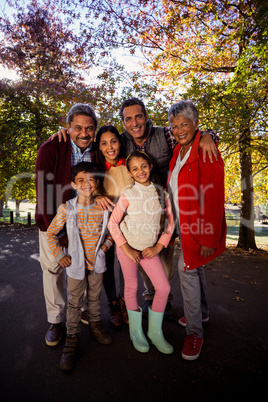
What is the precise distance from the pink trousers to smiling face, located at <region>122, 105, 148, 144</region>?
1431 millimetres

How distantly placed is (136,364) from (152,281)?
2.54ft

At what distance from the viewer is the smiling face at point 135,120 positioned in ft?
9.55

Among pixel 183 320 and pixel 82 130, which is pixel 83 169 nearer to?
pixel 82 130

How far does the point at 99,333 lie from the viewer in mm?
2629

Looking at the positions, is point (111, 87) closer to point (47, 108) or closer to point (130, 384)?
point (47, 108)

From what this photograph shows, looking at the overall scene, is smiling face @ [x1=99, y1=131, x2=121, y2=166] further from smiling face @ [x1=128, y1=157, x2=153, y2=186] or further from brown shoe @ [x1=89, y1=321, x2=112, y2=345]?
brown shoe @ [x1=89, y1=321, x2=112, y2=345]

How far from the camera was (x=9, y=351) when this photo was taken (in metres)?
2.46

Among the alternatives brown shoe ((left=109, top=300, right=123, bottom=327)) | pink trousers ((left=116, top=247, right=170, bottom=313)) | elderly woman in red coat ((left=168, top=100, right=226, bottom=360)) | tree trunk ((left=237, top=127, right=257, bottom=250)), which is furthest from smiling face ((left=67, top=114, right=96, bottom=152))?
tree trunk ((left=237, top=127, right=257, bottom=250))

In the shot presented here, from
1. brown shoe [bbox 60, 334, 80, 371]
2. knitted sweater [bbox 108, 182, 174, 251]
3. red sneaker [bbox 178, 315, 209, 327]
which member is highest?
knitted sweater [bbox 108, 182, 174, 251]

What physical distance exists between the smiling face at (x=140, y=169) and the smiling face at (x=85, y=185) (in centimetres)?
44

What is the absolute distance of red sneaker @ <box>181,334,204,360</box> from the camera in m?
2.33

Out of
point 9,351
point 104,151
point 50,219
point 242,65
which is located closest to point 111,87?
point 242,65

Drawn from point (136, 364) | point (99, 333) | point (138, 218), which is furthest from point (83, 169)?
point (136, 364)

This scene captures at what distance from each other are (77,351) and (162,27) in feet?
26.0
